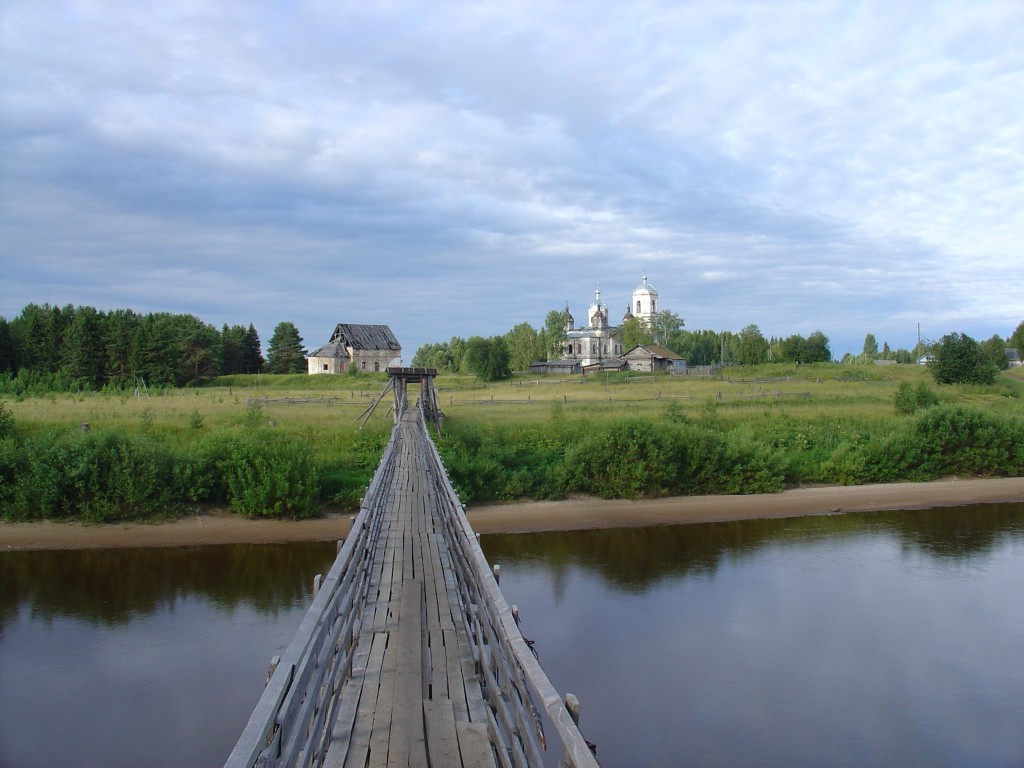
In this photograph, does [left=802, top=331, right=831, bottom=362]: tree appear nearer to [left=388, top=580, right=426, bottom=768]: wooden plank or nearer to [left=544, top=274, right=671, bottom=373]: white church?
[left=544, top=274, right=671, bottom=373]: white church

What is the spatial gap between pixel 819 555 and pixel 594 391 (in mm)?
28522

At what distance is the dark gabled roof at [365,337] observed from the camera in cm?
7419

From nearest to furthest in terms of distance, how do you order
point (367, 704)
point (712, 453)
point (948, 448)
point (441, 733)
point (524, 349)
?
point (441, 733)
point (367, 704)
point (712, 453)
point (948, 448)
point (524, 349)

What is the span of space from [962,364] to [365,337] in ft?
168

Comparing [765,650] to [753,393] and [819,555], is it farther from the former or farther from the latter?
[753,393]

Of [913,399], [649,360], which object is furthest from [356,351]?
[913,399]

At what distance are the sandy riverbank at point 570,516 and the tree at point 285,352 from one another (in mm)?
57965

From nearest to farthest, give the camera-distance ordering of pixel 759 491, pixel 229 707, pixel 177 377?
pixel 229 707 < pixel 759 491 < pixel 177 377

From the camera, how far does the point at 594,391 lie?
159 ft

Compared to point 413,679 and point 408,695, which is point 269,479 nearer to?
point 413,679

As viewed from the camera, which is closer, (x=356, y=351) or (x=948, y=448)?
(x=948, y=448)

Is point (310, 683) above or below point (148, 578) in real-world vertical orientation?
above

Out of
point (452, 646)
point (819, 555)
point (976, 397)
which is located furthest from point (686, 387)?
point (452, 646)

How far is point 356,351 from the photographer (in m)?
74.2
